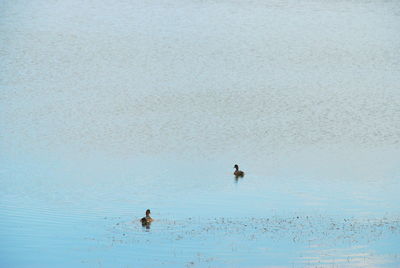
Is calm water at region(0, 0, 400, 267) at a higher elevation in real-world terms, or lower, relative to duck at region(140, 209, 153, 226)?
higher

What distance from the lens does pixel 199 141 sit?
51188 millimetres

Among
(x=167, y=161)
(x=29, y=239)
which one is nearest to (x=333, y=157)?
(x=167, y=161)

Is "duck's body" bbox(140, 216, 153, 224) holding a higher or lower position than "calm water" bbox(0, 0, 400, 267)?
lower

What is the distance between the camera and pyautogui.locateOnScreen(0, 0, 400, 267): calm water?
3250cm

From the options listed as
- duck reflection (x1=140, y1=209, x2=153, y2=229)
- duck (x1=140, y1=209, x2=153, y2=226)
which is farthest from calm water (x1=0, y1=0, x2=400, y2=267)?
duck (x1=140, y1=209, x2=153, y2=226)

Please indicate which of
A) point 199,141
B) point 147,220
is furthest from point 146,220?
point 199,141

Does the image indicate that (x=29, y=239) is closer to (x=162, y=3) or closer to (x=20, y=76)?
(x=20, y=76)

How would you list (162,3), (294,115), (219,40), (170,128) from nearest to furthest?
1. (170,128)
2. (294,115)
3. (219,40)
4. (162,3)

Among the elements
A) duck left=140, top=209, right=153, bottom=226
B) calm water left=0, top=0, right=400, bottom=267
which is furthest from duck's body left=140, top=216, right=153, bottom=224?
calm water left=0, top=0, right=400, bottom=267

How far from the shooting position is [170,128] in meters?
54.3

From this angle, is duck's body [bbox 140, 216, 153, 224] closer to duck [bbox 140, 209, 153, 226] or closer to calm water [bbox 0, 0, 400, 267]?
duck [bbox 140, 209, 153, 226]

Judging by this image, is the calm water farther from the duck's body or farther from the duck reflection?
the duck's body

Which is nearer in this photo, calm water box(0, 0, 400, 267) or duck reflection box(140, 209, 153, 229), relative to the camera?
calm water box(0, 0, 400, 267)

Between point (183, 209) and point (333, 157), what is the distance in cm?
1319
